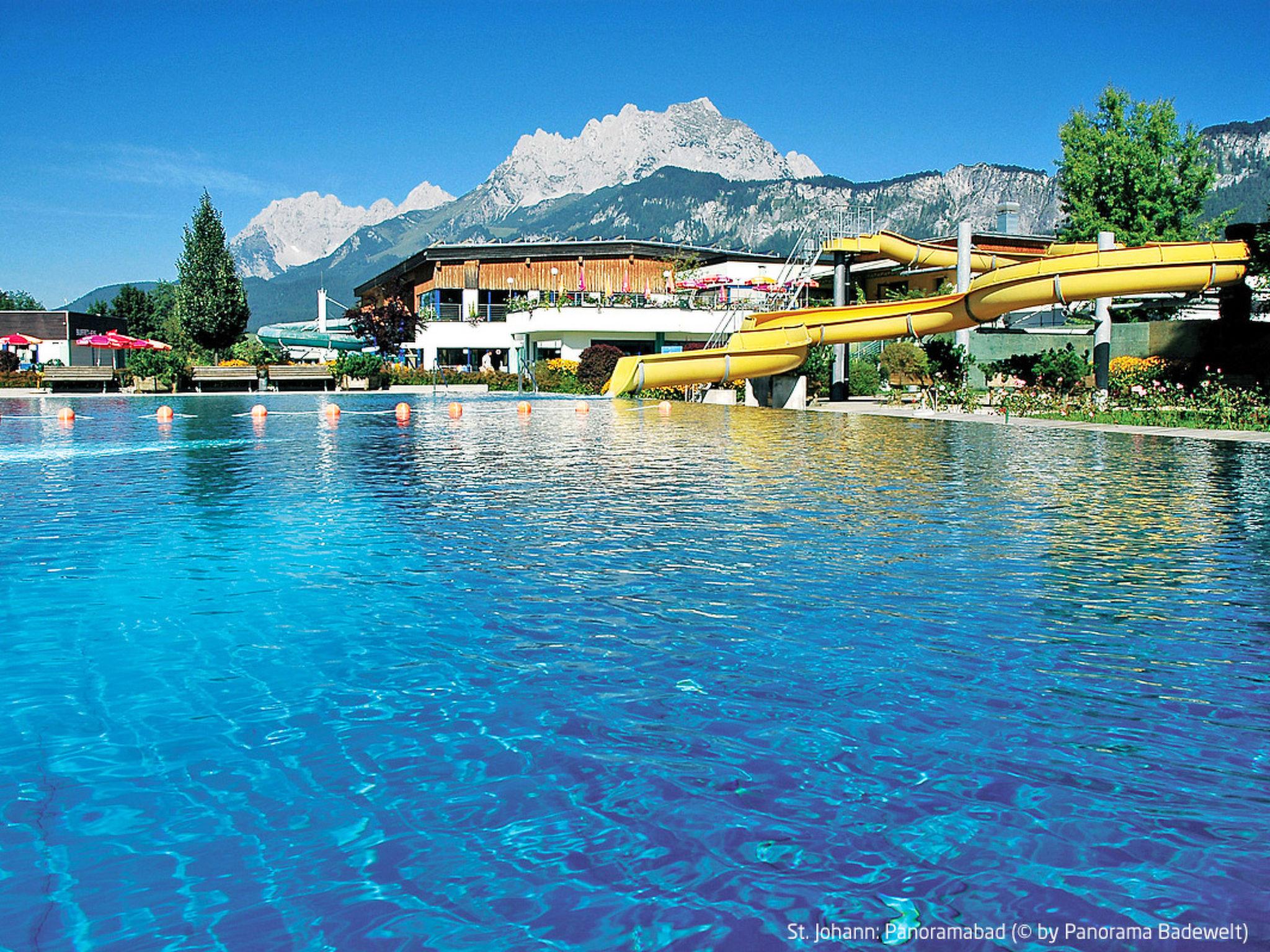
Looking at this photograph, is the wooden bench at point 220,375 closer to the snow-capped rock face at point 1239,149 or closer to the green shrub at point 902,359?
the green shrub at point 902,359

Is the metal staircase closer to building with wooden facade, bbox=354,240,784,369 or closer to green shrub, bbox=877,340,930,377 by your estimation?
green shrub, bbox=877,340,930,377

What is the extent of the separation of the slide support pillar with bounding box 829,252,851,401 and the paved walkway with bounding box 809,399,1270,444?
1.79 ft

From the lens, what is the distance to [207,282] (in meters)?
50.5

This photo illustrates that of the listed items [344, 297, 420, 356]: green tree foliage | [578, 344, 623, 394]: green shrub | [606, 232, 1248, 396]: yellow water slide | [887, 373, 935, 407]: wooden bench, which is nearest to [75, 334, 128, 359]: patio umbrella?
[344, 297, 420, 356]: green tree foliage

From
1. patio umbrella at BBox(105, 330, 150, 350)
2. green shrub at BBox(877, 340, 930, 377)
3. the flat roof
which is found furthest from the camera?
the flat roof

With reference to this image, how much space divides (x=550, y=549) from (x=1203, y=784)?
561cm

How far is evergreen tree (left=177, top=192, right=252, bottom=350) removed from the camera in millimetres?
50281

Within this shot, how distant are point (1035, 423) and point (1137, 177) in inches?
1054

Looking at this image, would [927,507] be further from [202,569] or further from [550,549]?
[202,569]

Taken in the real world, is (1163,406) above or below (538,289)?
below

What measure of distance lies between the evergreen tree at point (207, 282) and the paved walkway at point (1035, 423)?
33.7m

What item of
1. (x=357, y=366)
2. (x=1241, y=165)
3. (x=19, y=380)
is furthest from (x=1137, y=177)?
(x=1241, y=165)

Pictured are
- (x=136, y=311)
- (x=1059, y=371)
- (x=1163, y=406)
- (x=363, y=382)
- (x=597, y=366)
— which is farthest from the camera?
(x=136, y=311)

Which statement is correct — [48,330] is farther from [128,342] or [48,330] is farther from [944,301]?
[944,301]
